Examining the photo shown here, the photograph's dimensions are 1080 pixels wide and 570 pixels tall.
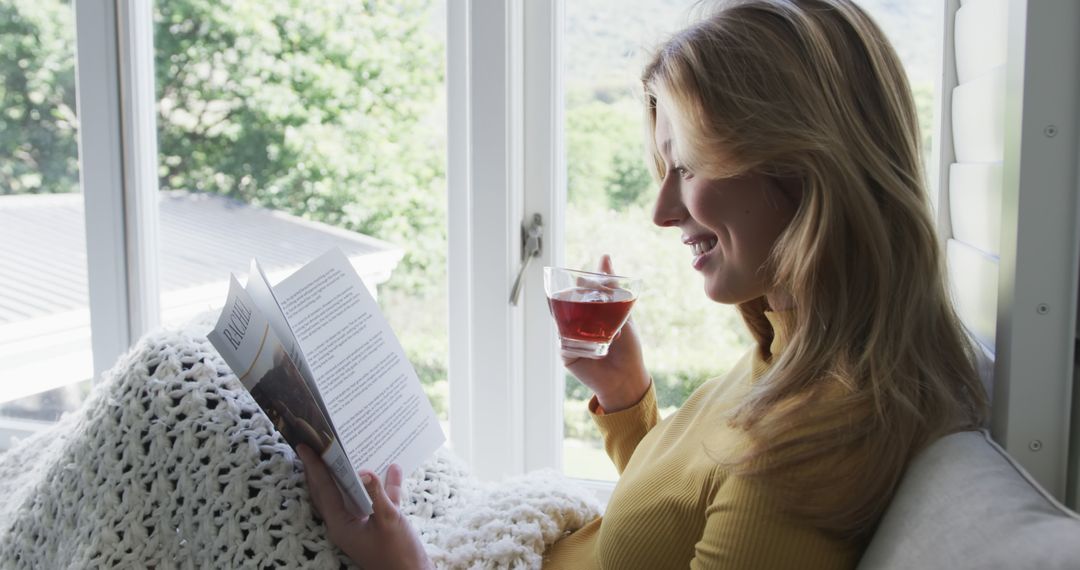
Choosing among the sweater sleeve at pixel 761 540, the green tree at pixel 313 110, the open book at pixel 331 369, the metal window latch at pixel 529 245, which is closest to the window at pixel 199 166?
the green tree at pixel 313 110

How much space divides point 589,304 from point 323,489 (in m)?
0.44

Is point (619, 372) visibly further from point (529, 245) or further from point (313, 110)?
point (313, 110)

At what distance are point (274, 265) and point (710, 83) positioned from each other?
1353mm

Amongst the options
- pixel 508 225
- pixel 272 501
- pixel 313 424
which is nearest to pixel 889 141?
pixel 313 424

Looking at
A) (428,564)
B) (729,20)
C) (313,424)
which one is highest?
(729,20)

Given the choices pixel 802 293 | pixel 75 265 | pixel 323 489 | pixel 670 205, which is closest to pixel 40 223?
pixel 75 265

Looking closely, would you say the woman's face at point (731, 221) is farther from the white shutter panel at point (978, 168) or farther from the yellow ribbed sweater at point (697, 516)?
the white shutter panel at point (978, 168)

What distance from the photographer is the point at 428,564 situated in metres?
1.22

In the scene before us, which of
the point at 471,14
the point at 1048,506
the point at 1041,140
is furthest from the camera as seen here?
the point at 471,14

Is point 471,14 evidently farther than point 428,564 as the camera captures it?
Yes

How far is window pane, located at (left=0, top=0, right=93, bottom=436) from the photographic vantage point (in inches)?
87.6

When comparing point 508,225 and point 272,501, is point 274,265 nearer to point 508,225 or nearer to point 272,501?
point 508,225

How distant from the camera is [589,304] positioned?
52.8 inches

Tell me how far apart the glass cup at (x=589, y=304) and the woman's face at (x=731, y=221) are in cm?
16
